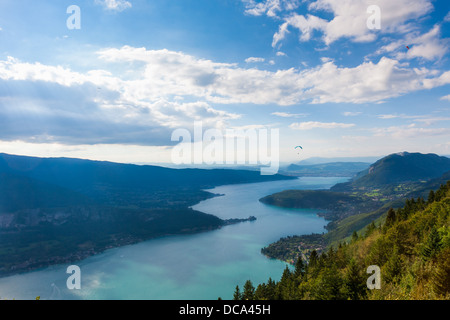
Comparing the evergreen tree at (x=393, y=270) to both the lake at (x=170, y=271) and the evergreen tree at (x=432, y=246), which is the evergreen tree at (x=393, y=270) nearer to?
the evergreen tree at (x=432, y=246)

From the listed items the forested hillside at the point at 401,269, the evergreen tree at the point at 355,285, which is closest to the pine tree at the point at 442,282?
the forested hillside at the point at 401,269

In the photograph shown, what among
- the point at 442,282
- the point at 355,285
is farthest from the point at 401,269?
the point at 442,282

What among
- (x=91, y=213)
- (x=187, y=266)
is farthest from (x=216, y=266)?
(x=91, y=213)

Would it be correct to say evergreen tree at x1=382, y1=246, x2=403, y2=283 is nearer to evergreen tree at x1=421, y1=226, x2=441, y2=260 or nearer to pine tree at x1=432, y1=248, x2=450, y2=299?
evergreen tree at x1=421, y1=226, x2=441, y2=260

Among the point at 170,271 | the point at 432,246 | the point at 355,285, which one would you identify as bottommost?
the point at 170,271

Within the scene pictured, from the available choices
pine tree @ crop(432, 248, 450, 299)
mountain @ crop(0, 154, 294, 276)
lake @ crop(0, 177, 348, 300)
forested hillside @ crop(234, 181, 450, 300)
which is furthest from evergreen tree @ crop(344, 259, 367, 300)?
mountain @ crop(0, 154, 294, 276)

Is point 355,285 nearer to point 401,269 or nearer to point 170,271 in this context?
point 401,269

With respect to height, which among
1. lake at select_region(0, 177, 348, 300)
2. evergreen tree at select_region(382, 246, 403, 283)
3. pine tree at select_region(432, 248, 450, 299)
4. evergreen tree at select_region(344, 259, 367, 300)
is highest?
pine tree at select_region(432, 248, 450, 299)

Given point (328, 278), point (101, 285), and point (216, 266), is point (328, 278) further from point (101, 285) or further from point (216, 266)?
point (101, 285)

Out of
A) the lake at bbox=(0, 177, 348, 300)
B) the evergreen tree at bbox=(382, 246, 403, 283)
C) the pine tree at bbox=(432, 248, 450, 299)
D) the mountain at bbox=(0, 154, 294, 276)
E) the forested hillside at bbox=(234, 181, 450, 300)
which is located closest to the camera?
the pine tree at bbox=(432, 248, 450, 299)
